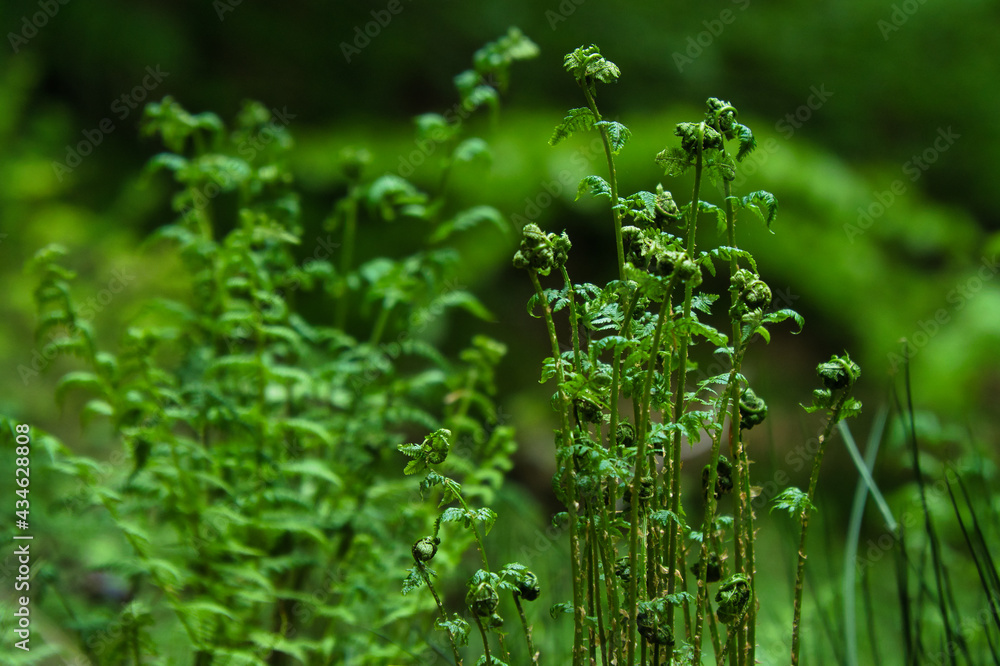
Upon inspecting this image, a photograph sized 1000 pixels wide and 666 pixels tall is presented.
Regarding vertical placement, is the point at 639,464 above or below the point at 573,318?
below

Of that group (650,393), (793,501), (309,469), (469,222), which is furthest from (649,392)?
(469,222)

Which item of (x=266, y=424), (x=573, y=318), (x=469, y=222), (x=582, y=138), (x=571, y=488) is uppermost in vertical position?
(x=582, y=138)

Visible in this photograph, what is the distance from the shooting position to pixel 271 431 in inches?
50.4

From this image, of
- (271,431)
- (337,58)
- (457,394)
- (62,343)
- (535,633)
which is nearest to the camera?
(62,343)

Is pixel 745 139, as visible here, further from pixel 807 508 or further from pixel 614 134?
pixel 807 508

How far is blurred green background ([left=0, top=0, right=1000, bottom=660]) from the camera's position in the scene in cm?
311

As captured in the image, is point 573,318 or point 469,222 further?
point 469,222

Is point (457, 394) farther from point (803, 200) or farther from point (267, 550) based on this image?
point (803, 200)

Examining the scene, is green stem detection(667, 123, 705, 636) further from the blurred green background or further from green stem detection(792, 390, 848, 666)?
the blurred green background

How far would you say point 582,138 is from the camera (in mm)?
3660

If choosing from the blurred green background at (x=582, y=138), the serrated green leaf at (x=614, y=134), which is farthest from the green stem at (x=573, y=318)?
the blurred green background at (x=582, y=138)

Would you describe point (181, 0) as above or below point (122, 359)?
above

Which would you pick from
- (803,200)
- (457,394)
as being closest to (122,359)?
(457,394)

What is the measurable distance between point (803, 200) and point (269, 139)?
297cm
